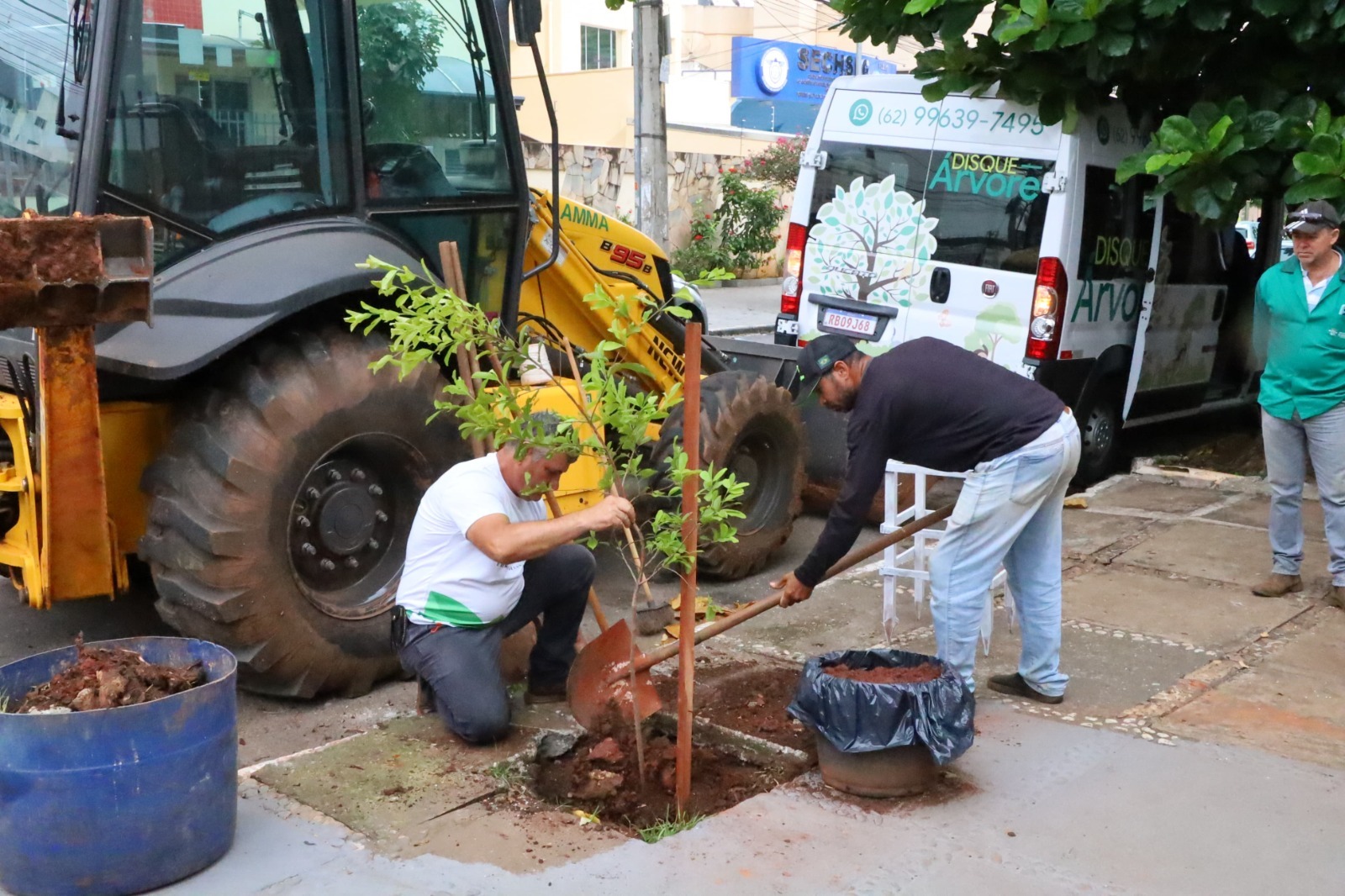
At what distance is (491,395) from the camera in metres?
3.99

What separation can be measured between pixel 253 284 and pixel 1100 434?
5749mm

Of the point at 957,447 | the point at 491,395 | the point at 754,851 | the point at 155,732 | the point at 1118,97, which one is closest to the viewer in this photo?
the point at 155,732

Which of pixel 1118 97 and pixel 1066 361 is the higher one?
pixel 1118 97

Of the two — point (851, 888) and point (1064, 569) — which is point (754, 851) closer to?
point (851, 888)

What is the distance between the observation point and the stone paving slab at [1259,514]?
741 cm

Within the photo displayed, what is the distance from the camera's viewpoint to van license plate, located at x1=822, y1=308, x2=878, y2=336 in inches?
324

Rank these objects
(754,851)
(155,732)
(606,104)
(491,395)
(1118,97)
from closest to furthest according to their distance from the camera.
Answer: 1. (155,732)
2. (754,851)
3. (491,395)
4. (1118,97)
5. (606,104)

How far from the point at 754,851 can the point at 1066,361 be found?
4.98 meters

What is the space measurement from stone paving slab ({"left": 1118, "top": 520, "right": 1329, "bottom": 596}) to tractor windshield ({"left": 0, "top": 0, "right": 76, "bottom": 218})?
5056 mm

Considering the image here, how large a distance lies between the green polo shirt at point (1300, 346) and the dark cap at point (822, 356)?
8.53 ft

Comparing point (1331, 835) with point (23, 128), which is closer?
point (1331, 835)

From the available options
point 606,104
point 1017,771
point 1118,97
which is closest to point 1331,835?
point 1017,771

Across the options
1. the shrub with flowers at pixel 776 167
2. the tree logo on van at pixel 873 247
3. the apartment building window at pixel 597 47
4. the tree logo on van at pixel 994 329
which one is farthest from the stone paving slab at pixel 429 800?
the apartment building window at pixel 597 47

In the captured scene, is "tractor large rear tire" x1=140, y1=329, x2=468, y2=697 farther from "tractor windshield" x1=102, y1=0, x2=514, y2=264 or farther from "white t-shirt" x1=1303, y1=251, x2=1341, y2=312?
"white t-shirt" x1=1303, y1=251, x2=1341, y2=312
